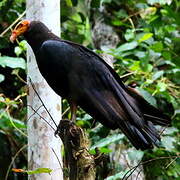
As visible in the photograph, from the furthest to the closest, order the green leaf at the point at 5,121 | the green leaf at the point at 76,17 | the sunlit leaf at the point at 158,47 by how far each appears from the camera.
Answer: the green leaf at the point at 76,17 < the sunlit leaf at the point at 158,47 < the green leaf at the point at 5,121

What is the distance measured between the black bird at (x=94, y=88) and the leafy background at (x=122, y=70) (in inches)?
22.9

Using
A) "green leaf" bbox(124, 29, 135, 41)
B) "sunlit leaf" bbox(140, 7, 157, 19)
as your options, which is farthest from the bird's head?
"sunlit leaf" bbox(140, 7, 157, 19)

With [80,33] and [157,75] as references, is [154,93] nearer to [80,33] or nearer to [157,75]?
[157,75]

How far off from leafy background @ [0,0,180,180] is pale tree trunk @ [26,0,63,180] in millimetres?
344

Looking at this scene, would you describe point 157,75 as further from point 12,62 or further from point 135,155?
point 12,62

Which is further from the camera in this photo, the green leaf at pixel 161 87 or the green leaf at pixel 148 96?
the green leaf at pixel 161 87

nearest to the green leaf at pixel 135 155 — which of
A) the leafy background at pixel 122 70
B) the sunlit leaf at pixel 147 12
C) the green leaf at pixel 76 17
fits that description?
the leafy background at pixel 122 70

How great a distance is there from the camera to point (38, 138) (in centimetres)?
376

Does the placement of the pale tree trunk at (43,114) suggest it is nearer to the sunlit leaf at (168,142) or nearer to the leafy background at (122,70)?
the leafy background at (122,70)

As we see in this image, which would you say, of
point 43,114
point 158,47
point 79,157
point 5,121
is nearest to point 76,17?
point 158,47

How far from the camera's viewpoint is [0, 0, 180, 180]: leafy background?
454 centimetres

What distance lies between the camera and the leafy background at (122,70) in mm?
4535

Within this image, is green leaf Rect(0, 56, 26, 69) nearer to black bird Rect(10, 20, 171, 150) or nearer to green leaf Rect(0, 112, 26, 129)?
green leaf Rect(0, 112, 26, 129)

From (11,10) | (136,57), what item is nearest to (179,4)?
(136,57)
